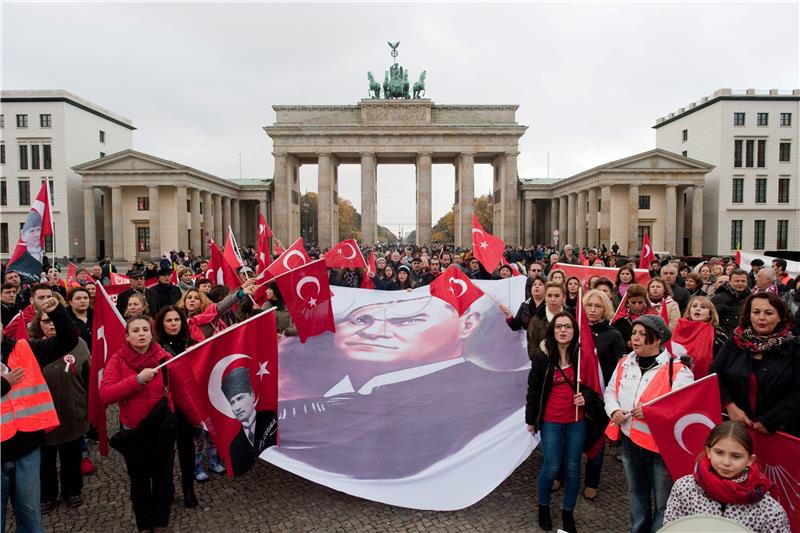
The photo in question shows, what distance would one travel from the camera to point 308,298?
25.2 ft

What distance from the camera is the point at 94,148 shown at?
5819cm

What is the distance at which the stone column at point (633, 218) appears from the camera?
48438 millimetres

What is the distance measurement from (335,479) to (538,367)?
2.32 m

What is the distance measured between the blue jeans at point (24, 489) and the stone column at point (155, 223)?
49304mm

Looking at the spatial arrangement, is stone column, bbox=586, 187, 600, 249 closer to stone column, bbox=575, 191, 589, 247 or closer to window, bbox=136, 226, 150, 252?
stone column, bbox=575, 191, 589, 247

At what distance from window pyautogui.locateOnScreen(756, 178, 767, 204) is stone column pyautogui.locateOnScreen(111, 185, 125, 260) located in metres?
63.8

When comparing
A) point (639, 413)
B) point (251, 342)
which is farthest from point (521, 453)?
point (251, 342)

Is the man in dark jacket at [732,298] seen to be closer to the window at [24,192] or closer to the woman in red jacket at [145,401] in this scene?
the woman in red jacket at [145,401]

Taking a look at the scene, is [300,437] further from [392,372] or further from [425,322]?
[425,322]

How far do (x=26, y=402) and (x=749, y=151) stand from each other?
63694 mm

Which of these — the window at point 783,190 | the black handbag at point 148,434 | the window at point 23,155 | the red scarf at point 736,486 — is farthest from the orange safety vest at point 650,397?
the window at point 23,155

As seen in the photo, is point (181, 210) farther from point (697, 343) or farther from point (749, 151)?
point (749, 151)

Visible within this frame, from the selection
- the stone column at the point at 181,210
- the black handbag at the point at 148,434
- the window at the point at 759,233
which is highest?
the stone column at the point at 181,210

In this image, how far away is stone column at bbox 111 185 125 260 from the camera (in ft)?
163
